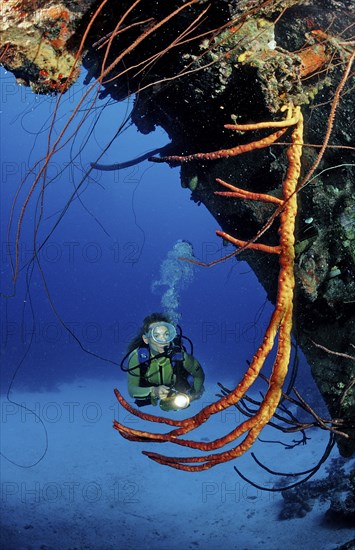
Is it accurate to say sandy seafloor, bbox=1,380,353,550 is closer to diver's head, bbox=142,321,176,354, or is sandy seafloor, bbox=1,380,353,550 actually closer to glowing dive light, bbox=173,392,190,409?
glowing dive light, bbox=173,392,190,409

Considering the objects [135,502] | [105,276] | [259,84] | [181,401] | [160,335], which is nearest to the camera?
[259,84]

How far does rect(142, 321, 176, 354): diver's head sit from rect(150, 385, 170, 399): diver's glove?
51cm

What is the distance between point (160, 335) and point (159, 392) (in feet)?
2.52

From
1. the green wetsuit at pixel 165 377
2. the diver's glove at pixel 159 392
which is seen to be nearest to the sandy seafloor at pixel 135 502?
the green wetsuit at pixel 165 377

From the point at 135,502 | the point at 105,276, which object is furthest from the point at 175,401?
the point at 105,276

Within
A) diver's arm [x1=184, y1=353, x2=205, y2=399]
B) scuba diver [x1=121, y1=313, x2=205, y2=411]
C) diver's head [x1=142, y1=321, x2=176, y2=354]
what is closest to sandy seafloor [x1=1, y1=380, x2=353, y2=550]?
diver's arm [x1=184, y1=353, x2=205, y2=399]

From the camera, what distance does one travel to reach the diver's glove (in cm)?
515

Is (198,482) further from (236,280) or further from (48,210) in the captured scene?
(48,210)

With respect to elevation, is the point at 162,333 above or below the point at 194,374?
above

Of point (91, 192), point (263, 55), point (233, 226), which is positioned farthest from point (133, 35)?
point (91, 192)

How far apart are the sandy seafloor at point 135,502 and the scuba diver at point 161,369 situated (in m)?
3.52

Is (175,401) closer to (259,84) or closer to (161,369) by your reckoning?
(161,369)

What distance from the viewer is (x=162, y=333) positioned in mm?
5352

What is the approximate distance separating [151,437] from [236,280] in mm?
70290
